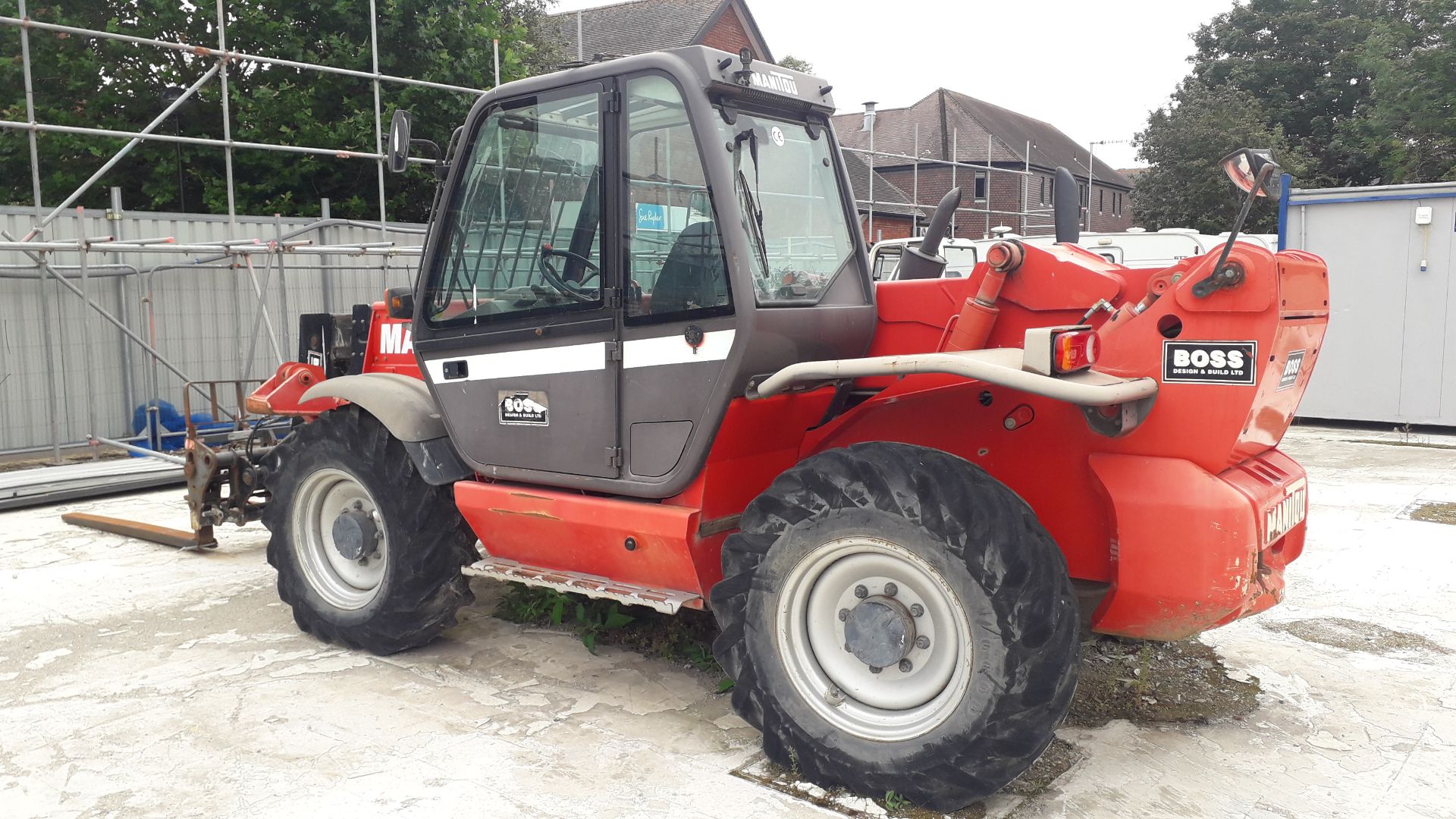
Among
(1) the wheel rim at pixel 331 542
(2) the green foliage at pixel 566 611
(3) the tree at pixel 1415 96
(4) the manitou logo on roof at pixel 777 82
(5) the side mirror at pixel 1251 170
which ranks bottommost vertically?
(2) the green foliage at pixel 566 611

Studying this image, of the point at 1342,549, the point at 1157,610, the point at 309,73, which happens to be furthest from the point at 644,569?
the point at 309,73

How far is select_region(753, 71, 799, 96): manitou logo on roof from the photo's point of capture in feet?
13.2

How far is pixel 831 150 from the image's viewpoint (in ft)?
14.7

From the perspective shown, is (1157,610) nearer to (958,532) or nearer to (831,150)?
(958,532)

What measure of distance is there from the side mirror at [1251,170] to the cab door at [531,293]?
6.68 feet

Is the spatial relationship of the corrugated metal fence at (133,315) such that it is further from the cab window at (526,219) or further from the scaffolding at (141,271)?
the cab window at (526,219)

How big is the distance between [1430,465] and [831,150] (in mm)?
8022

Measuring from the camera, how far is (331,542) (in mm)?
Answer: 5172

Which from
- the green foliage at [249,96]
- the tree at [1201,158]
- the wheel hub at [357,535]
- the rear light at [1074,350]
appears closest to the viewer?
the rear light at [1074,350]

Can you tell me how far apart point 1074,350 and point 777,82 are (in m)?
1.62

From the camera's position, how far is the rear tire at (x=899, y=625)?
3150 mm

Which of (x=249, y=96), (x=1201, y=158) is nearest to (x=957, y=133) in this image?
(x=1201, y=158)

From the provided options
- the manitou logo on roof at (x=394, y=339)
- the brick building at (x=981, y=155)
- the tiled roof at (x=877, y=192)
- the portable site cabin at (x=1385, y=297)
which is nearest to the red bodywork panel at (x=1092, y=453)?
the manitou logo on roof at (x=394, y=339)

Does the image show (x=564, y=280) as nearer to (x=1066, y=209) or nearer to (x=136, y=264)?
(x=1066, y=209)
